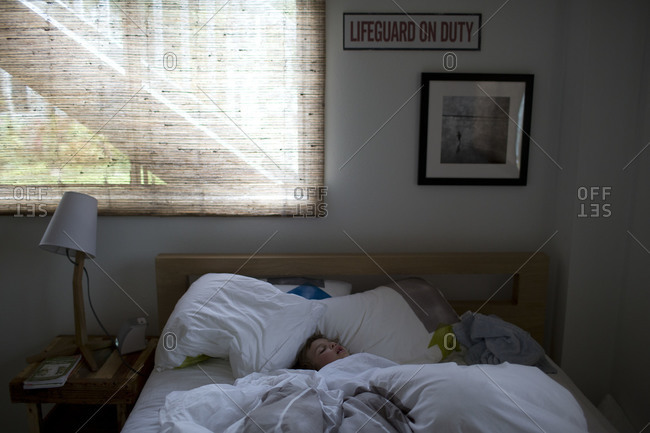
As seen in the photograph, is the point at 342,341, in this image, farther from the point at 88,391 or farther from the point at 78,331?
the point at 78,331

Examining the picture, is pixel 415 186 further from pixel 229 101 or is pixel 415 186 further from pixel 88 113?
pixel 88 113

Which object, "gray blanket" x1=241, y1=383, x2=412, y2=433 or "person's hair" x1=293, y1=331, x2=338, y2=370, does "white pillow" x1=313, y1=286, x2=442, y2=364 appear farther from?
"gray blanket" x1=241, y1=383, x2=412, y2=433

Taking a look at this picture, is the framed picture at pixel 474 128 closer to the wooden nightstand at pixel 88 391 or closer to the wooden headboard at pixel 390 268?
the wooden headboard at pixel 390 268

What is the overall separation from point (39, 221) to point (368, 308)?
1.56m

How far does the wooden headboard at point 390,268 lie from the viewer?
2.10 meters

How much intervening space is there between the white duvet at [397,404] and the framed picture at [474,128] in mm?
1020

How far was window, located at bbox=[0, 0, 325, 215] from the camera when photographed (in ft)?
6.73

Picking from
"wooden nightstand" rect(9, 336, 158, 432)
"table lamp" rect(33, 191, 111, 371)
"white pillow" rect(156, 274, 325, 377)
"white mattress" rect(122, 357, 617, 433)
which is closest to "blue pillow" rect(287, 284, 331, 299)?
"white pillow" rect(156, 274, 325, 377)

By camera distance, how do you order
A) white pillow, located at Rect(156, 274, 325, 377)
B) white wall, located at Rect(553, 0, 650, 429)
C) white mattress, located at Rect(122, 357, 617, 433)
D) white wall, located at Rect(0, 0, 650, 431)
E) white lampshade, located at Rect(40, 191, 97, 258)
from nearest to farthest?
white mattress, located at Rect(122, 357, 617, 433)
white pillow, located at Rect(156, 274, 325, 377)
white lampshade, located at Rect(40, 191, 97, 258)
white wall, located at Rect(553, 0, 650, 429)
white wall, located at Rect(0, 0, 650, 431)

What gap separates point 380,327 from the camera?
1873mm

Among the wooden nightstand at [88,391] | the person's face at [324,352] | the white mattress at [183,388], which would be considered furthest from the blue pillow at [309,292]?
the wooden nightstand at [88,391]

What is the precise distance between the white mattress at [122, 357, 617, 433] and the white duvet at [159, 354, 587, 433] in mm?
155

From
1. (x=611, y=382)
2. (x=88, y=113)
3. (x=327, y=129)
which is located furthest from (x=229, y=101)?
(x=611, y=382)

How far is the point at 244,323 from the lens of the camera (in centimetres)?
173
